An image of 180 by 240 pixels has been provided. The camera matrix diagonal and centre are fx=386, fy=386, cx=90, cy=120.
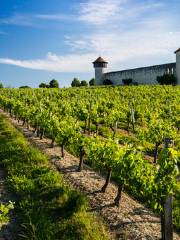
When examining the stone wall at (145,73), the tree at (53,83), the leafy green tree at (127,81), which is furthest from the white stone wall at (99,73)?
the tree at (53,83)

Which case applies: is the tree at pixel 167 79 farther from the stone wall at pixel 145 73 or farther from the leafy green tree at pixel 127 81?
the leafy green tree at pixel 127 81

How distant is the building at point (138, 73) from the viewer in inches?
2611

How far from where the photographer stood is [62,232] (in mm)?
8930

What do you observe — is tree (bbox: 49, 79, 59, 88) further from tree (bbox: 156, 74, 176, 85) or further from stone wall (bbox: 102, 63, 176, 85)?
tree (bbox: 156, 74, 176, 85)

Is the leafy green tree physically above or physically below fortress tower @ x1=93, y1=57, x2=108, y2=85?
below

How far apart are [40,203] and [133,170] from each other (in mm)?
3025

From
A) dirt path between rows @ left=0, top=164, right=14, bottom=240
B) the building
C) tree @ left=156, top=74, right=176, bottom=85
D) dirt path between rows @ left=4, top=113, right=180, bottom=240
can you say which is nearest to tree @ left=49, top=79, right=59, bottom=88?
the building

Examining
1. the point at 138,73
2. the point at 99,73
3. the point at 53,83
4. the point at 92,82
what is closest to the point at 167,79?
the point at 138,73

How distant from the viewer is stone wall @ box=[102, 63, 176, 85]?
220 ft

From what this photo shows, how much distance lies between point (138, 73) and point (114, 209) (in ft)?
209

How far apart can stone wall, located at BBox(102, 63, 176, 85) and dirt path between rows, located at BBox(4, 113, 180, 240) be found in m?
55.2

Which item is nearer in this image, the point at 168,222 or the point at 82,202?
the point at 168,222

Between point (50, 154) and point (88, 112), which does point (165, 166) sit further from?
point (88, 112)

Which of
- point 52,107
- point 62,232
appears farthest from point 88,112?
point 62,232
